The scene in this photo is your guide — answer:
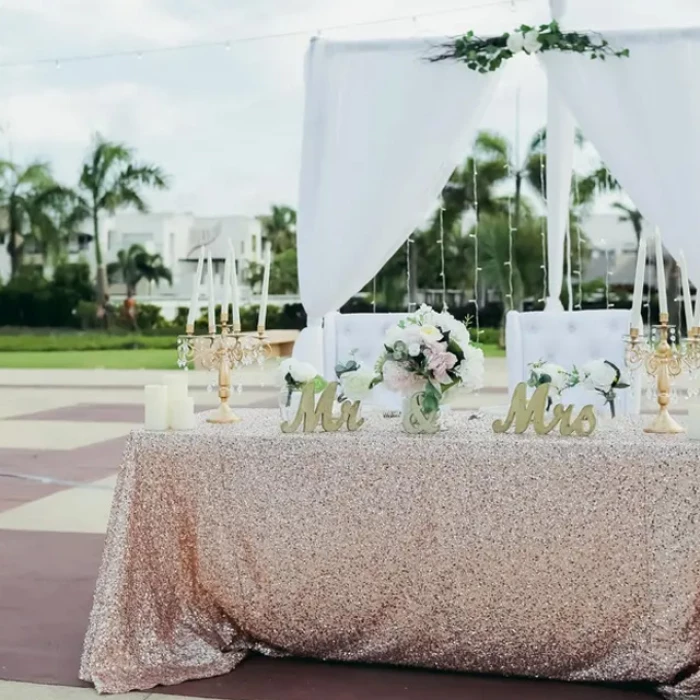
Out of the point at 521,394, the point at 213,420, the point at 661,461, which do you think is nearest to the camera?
the point at 661,461

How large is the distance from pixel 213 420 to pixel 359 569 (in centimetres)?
62

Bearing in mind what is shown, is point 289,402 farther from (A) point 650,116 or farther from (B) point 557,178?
(B) point 557,178

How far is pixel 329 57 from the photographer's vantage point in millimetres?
4414

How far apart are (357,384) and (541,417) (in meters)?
0.50

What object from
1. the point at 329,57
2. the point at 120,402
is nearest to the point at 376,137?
the point at 329,57

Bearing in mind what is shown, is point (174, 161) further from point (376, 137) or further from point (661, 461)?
point (661, 461)

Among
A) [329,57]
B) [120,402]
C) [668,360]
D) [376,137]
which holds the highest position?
[329,57]

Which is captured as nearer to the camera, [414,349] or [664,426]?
[414,349]

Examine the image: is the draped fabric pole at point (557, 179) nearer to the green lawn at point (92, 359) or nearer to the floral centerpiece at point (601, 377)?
the floral centerpiece at point (601, 377)

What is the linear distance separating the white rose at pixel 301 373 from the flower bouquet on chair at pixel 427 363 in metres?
0.24

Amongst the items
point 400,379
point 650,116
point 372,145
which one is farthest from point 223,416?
point 650,116

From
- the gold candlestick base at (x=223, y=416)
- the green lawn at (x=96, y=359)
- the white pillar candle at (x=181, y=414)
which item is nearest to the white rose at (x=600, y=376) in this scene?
the gold candlestick base at (x=223, y=416)

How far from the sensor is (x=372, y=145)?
4.41 m

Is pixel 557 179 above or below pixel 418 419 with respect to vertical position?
above
